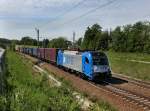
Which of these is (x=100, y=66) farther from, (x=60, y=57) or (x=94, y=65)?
(x=60, y=57)

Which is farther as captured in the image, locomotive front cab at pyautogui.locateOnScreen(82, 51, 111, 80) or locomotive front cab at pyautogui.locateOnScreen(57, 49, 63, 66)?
locomotive front cab at pyautogui.locateOnScreen(57, 49, 63, 66)

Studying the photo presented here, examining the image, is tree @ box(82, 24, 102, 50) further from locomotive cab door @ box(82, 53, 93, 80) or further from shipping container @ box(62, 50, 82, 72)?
locomotive cab door @ box(82, 53, 93, 80)

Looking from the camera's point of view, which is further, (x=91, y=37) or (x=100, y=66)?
(x=91, y=37)

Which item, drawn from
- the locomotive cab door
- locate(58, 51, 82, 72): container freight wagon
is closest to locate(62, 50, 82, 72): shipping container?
locate(58, 51, 82, 72): container freight wagon

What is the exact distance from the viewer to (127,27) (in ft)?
346

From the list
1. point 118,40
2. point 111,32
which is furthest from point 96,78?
point 111,32

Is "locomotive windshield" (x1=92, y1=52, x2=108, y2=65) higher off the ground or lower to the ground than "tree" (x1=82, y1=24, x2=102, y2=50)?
lower

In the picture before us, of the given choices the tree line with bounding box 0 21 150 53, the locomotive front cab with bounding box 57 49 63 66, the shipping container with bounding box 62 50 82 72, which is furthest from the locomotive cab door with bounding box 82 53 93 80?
the tree line with bounding box 0 21 150 53

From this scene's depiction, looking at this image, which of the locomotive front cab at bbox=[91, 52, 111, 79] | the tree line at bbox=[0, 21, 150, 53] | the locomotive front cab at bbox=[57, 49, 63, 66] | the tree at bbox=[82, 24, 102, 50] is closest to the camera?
the locomotive front cab at bbox=[91, 52, 111, 79]

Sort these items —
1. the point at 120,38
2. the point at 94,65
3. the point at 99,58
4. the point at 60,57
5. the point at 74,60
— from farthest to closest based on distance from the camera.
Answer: the point at 120,38 → the point at 60,57 → the point at 74,60 → the point at 99,58 → the point at 94,65

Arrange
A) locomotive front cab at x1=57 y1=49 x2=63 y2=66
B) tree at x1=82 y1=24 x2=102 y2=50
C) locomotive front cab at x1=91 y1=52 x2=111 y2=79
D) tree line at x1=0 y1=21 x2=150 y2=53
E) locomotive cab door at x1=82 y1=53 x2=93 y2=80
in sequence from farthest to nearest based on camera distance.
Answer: tree at x1=82 y1=24 x2=102 y2=50 < tree line at x1=0 y1=21 x2=150 y2=53 < locomotive front cab at x1=57 y1=49 x2=63 y2=66 < locomotive cab door at x1=82 y1=53 x2=93 y2=80 < locomotive front cab at x1=91 y1=52 x2=111 y2=79

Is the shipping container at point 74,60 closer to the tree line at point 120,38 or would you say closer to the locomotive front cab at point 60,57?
the locomotive front cab at point 60,57

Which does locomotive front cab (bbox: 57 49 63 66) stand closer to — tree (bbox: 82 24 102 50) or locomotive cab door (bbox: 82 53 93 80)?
locomotive cab door (bbox: 82 53 93 80)

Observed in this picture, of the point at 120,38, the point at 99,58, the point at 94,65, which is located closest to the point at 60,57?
the point at 99,58
